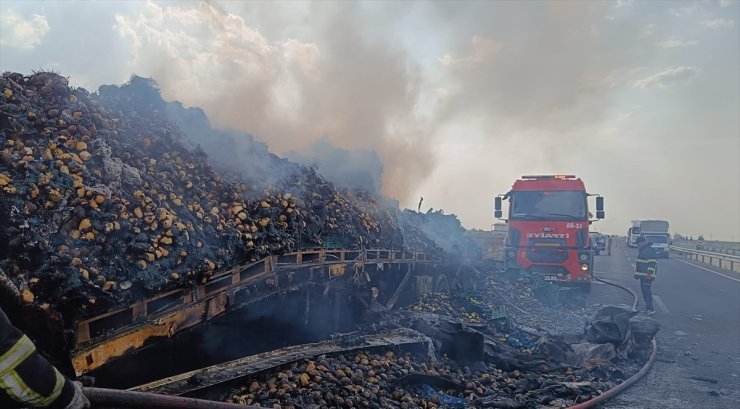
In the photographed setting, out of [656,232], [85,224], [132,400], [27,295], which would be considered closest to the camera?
[132,400]

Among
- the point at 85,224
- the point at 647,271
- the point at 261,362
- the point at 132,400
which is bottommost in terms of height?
the point at 261,362

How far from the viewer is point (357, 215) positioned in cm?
940

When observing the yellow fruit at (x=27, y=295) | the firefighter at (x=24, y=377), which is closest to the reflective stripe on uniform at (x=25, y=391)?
the firefighter at (x=24, y=377)

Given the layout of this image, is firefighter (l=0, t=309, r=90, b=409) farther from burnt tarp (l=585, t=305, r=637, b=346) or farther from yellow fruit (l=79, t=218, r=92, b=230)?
burnt tarp (l=585, t=305, r=637, b=346)

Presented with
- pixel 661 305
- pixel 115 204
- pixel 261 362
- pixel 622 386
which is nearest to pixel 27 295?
pixel 115 204

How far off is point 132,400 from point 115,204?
270 cm

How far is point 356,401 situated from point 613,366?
16.3ft

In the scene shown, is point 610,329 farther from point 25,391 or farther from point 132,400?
point 25,391

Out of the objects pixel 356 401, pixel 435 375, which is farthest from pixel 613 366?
pixel 356 401

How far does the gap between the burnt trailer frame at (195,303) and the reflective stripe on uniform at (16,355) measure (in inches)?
89.0

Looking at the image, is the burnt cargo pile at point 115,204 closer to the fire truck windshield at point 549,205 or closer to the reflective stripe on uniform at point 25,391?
the reflective stripe on uniform at point 25,391

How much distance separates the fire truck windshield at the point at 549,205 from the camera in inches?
551

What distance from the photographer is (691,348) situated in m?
9.62

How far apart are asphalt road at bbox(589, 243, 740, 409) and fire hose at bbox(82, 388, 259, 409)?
19.1 feet
